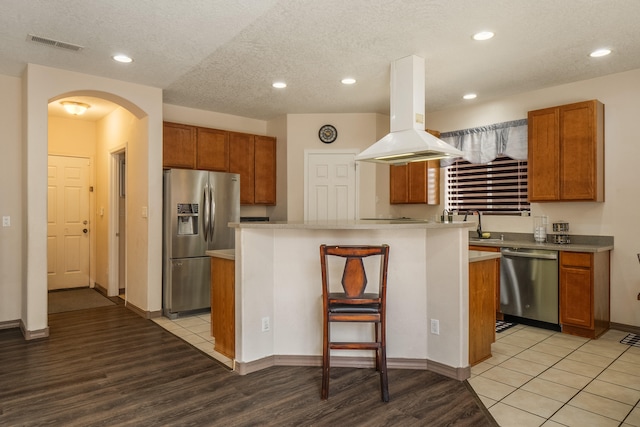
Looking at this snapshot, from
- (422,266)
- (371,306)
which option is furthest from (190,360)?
(422,266)

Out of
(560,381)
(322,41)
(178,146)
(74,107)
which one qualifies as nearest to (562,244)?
(560,381)

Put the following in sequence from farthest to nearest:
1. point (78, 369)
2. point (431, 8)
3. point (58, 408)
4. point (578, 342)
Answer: point (578, 342)
point (78, 369)
point (431, 8)
point (58, 408)

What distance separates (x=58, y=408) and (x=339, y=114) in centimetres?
476

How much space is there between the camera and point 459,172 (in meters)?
5.61

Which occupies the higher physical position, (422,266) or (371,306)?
(422,266)

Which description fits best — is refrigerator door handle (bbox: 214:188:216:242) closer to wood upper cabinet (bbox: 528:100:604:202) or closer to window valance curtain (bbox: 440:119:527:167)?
window valance curtain (bbox: 440:119:527:167)

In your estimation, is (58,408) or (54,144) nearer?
(58,408)

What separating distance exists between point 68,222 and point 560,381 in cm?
678

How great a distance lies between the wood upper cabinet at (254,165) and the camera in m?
5.77

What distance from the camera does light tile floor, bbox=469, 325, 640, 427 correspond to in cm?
242

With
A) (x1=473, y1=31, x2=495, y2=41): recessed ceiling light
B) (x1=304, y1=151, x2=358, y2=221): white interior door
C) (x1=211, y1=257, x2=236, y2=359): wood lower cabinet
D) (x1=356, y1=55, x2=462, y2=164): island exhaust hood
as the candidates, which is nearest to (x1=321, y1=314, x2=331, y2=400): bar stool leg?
(x1=211, y1=257, x2=236, y2=359): wood lower cabinet

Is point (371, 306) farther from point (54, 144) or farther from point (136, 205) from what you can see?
point (54, 144)

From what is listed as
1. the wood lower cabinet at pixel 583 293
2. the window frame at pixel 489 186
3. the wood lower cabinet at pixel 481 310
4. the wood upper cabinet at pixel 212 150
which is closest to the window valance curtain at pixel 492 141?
the window frame at pixel 489 186

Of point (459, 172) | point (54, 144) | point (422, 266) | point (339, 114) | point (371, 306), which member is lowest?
point (371, 306)
